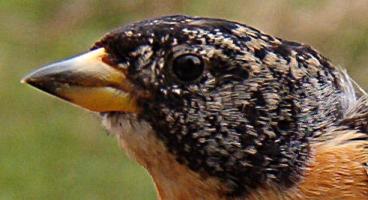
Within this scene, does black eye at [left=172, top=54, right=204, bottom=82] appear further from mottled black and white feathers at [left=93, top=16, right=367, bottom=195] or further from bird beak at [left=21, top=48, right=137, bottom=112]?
bird beak at [left=21, top=48, right=137, bottom=112]

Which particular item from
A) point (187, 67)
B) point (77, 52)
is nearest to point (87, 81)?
point (187, 67)

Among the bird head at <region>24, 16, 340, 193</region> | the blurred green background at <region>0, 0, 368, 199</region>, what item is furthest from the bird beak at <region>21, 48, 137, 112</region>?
the blurred green background at <region>0, 0, 368, 199</region>

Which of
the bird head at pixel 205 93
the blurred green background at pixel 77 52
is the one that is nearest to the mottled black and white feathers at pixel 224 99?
the bird head at pixel 205 93

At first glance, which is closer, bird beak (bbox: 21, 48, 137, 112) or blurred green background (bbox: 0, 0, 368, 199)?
bird beak (bbox: 21, 48, 137, 112)

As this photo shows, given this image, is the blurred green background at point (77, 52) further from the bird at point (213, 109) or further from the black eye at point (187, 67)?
the black eye at point (187, 67)

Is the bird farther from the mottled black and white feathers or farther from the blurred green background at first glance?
the blurred green background

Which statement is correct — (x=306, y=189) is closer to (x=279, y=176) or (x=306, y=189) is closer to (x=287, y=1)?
(x=279, y=176)

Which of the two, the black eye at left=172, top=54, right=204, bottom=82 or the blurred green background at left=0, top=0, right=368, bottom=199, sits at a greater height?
the blurred green background at left=0, top=0, right=368, bottom=199

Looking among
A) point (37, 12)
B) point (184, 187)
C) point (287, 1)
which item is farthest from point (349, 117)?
point (37, 12)
